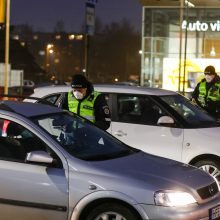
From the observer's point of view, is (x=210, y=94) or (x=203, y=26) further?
(x=203, y=26)

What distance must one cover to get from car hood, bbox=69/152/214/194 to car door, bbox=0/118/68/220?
0.74 feet

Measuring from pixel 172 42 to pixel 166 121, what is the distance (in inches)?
1009

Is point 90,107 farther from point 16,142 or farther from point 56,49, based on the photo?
point 56,49

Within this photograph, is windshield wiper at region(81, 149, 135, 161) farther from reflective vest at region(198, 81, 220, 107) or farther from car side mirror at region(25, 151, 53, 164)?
reflective vest at region(198, 81, 220, 107)

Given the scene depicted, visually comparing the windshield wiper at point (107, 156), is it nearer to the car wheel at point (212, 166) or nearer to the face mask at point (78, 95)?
the face mask at point (78, 95)

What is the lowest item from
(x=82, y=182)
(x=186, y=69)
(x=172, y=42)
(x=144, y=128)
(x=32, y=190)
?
(x=32, y=190)

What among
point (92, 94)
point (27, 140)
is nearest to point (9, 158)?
point (27, 140)

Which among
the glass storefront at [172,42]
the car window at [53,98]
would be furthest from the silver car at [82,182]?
the glass storefront at [172,42]

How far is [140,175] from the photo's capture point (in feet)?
18.7

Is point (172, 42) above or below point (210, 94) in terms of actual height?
above

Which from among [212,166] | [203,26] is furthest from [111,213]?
[203,26]

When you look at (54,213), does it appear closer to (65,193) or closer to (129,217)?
(65,193)

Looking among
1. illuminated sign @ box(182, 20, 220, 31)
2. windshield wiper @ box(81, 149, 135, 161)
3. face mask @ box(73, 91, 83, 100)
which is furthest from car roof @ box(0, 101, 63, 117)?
illuminated sign @ box(182, 20, 220, 31)

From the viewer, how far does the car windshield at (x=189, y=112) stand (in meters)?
9.20
